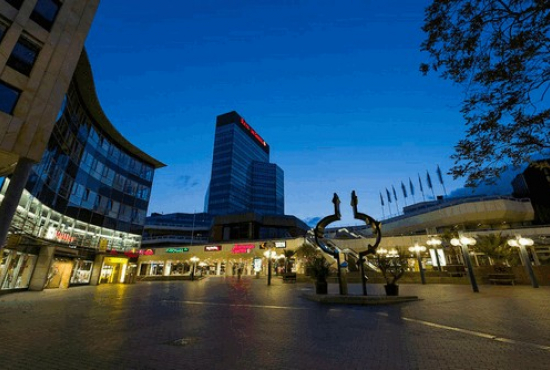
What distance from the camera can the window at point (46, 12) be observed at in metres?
13.8

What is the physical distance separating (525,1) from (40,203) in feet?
101

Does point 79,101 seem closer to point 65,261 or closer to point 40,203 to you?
point 40,203

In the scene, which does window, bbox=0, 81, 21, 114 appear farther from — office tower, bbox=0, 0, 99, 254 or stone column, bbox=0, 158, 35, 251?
stone column, bbox=0, 158, 35, 251

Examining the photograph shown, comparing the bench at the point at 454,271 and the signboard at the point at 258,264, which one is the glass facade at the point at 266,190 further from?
the bench at the point at 454,271

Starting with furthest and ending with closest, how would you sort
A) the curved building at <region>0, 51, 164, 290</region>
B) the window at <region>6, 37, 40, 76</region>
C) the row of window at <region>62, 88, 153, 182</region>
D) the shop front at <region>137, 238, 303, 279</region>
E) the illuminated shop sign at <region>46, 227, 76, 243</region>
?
the shop front at <region>137, 238, 303, 279</region> → the row of window at <region>62, 88, 153, 182</region> → the illuminated shop sign at <region>46, 227, 76, 243</region> → the curved building at <region>0, 51, 164, 290</region> → the window at <region>6, 37, 40, 76</region>

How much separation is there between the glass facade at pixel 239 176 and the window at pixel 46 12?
10470cm

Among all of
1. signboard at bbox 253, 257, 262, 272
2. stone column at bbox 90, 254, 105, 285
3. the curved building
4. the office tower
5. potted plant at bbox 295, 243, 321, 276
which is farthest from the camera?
signboard at bbox 253, 257, 262, 272

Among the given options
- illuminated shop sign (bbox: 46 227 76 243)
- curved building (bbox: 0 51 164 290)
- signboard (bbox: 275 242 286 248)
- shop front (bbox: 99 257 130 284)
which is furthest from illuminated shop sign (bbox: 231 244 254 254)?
illuminated shop sign (bbox: 46 227 76 243)

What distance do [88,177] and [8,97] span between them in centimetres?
2034

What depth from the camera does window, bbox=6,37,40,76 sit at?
12.6 m

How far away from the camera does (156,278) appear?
146 ft

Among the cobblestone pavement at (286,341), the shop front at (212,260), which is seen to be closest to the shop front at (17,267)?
the cobblestone pavement at (286,341)

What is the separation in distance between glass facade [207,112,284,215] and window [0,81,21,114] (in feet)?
347

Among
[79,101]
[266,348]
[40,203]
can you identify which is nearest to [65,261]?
[40,203]
